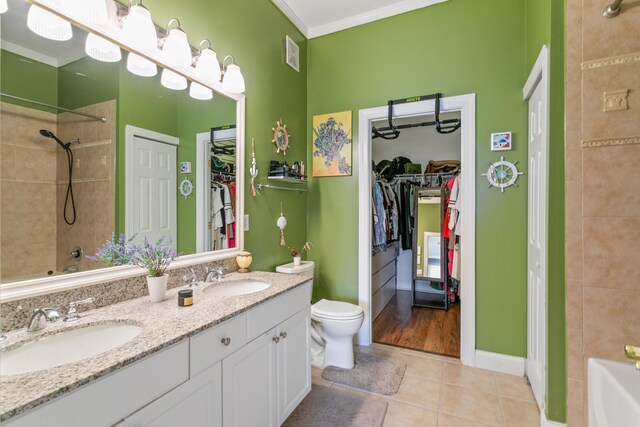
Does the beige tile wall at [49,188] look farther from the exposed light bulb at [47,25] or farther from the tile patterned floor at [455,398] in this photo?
the tile patterned floor at [455,398]

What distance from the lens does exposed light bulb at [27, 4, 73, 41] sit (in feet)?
3.55

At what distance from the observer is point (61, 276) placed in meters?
1.13

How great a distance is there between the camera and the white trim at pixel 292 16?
2.42 metres

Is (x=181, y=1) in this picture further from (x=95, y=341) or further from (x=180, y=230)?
(x=95, y=341)

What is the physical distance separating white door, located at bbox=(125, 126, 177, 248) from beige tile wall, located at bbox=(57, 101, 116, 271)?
0.08 meters

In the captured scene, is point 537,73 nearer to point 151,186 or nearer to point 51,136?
point 151,186

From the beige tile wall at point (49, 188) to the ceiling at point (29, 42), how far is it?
199 mm

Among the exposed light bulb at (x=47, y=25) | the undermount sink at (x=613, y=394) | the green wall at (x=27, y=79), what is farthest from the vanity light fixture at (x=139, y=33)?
the undermount sink at (x=613, y=394)

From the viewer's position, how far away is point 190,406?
102 centimetres

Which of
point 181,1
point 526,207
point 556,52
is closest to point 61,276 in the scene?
point 181,1

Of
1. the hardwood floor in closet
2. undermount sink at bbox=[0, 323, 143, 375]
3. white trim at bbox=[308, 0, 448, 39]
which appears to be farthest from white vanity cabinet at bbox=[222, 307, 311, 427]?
white trim at bbox=[308, 0, 448, 39]

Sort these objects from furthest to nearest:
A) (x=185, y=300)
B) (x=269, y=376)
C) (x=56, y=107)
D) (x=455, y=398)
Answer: (x=455, y=398) → (x=269, y=376) → (x=185, y=300) → (x=56, y=107)

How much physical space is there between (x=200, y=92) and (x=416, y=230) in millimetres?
3177

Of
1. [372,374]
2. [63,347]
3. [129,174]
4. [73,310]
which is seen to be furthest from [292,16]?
[372,374]
